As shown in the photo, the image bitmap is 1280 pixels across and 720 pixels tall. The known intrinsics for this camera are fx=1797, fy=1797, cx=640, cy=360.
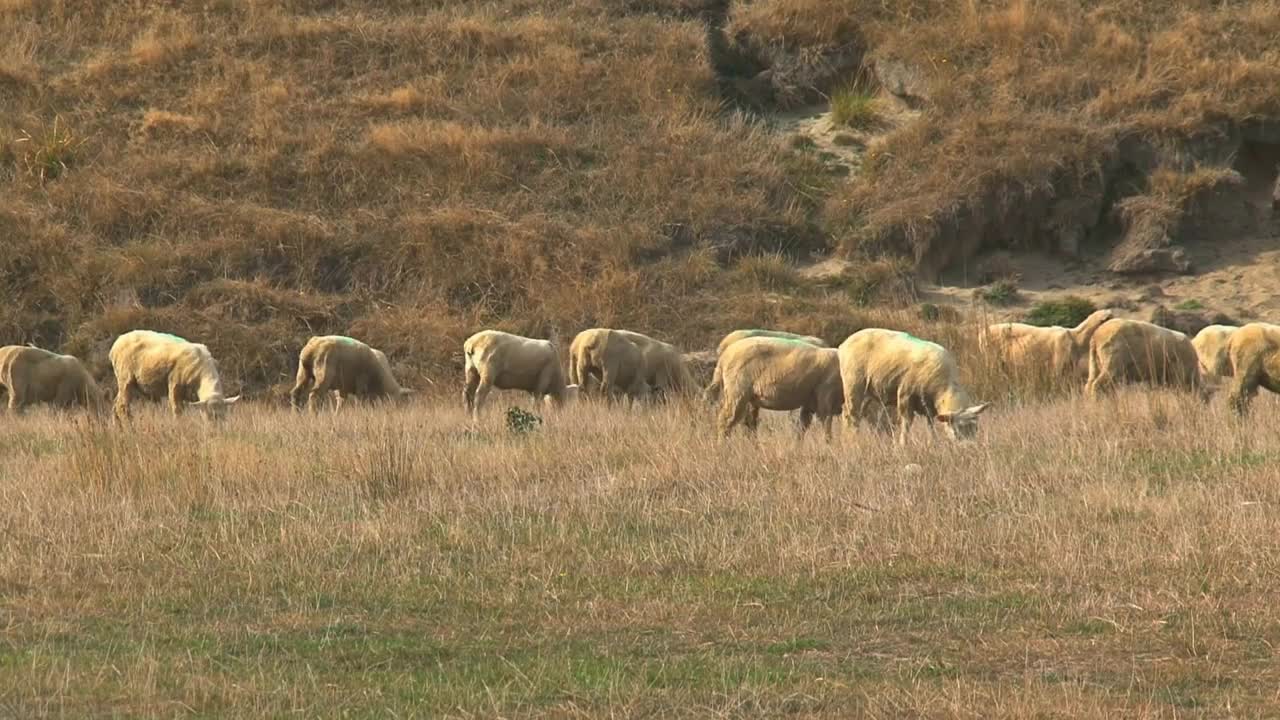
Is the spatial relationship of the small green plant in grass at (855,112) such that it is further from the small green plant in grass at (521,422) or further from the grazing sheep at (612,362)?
the small green plant in grass at (521,422)

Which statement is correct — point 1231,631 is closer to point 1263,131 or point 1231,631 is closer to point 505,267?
point 505,267

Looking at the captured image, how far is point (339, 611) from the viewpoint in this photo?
10.6m

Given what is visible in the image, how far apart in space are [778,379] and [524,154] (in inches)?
705

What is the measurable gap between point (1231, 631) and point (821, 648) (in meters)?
2.29

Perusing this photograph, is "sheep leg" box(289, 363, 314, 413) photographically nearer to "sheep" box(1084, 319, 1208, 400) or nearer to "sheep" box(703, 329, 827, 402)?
"sheep" box(703, 329, 827, 402)

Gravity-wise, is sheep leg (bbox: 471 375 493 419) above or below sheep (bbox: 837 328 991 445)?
below

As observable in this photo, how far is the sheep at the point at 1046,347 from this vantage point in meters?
23.5

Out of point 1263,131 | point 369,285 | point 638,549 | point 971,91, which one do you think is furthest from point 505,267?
point 638,549

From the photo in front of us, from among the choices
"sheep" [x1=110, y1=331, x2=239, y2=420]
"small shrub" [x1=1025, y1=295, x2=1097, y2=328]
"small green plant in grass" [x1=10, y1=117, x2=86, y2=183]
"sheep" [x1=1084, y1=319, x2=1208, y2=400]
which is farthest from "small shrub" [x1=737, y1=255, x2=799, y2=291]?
"small green plant in grass" [x1=10, y1=117, x2=86, y2=183]

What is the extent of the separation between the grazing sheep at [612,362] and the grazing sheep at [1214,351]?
7383 mm

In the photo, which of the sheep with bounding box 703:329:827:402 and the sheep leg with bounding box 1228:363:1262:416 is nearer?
the sheep leg with bounding box 1228:363:1262:416

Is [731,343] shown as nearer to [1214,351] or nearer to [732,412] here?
[732,412]

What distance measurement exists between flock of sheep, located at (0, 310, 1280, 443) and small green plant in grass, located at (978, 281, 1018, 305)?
23.7ft

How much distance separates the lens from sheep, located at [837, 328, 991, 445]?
18.7 meters
